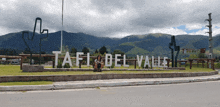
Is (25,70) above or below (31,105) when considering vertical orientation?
above

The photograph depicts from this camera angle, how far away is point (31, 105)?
18.3 ft

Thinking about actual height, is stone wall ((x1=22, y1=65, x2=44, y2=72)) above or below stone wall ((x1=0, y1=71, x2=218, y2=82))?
above

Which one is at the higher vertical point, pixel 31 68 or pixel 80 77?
pixel 31 68

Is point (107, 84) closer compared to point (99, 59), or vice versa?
point (107, 84)

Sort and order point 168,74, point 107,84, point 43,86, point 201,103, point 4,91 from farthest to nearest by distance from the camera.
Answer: point 168,74 < point 107,84 < point 43,86 < point 4,91 < point 201,103

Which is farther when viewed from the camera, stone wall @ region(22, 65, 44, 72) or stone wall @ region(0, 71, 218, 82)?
stone wall @ region(22, 65, 44, 72)

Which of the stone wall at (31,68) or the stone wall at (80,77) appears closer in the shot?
the stone wall at (80,77)

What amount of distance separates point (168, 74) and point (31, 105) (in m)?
10.5

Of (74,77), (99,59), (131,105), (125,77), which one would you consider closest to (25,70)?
(74,77)

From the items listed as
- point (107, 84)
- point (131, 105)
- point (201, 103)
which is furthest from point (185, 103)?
point (107, 84)

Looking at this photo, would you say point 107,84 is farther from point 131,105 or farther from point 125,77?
point 131,105

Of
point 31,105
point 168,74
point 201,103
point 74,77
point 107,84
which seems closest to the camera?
point 31,105

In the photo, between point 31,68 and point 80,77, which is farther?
point 31,68

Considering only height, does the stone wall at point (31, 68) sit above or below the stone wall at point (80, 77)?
above
